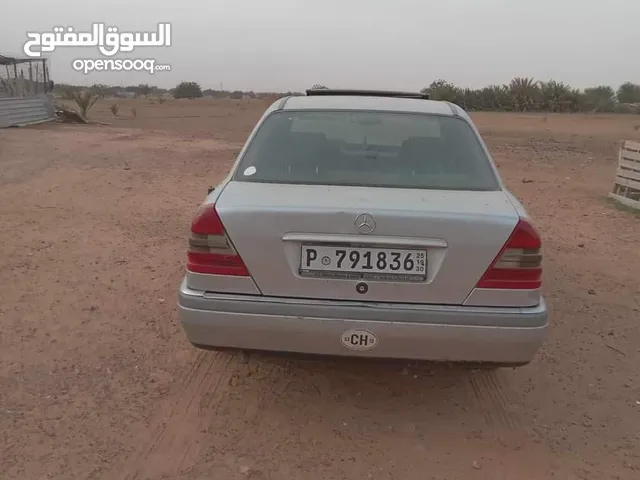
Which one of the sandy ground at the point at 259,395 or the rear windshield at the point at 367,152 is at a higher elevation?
the rear windshield at the point at 367,152

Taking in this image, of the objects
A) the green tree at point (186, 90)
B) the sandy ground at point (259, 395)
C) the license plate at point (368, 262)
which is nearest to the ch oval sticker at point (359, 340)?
the license plate at point (368, 262)

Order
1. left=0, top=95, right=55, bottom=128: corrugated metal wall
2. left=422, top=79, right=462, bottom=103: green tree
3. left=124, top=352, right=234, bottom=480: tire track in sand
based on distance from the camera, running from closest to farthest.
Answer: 1. left=124, top=352, right=234, bottom=480: tire track in sand
2. left=0, top=95, right=55, bottom=128: corrugated metal wall
3. left=422, top=79, right=462, bottom=103: green tree

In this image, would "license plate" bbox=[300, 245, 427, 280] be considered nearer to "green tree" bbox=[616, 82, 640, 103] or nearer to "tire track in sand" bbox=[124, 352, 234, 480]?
"tire track in sand" bbox=[124, 352, 234, 480]

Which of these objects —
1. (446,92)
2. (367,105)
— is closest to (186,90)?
(446,92)

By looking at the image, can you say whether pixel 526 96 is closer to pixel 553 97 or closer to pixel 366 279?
pixel 553 97

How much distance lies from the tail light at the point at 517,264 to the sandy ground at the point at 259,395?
0.82m

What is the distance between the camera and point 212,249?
9.80ft

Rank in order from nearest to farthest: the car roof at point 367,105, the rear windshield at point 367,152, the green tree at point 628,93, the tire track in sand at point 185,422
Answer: the tire track in sand at point 185,422, the rear windshield at point 367,152, the car roof at point 367,105, the green tree at point 628,93

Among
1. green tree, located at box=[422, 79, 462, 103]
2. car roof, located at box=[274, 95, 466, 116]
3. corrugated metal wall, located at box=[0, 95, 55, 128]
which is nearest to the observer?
car roof, located at box=[274, 95, 466, 116]

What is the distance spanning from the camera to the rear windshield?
3432mm

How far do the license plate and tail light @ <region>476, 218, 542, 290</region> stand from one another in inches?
12.0

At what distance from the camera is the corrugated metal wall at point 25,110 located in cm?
2103

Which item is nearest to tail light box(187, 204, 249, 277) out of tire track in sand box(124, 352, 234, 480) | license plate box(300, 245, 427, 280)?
license plate box(300, 245, 427, 280)

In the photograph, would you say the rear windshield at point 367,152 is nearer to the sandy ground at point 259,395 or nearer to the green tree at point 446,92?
the sandy ground at point 259,395
